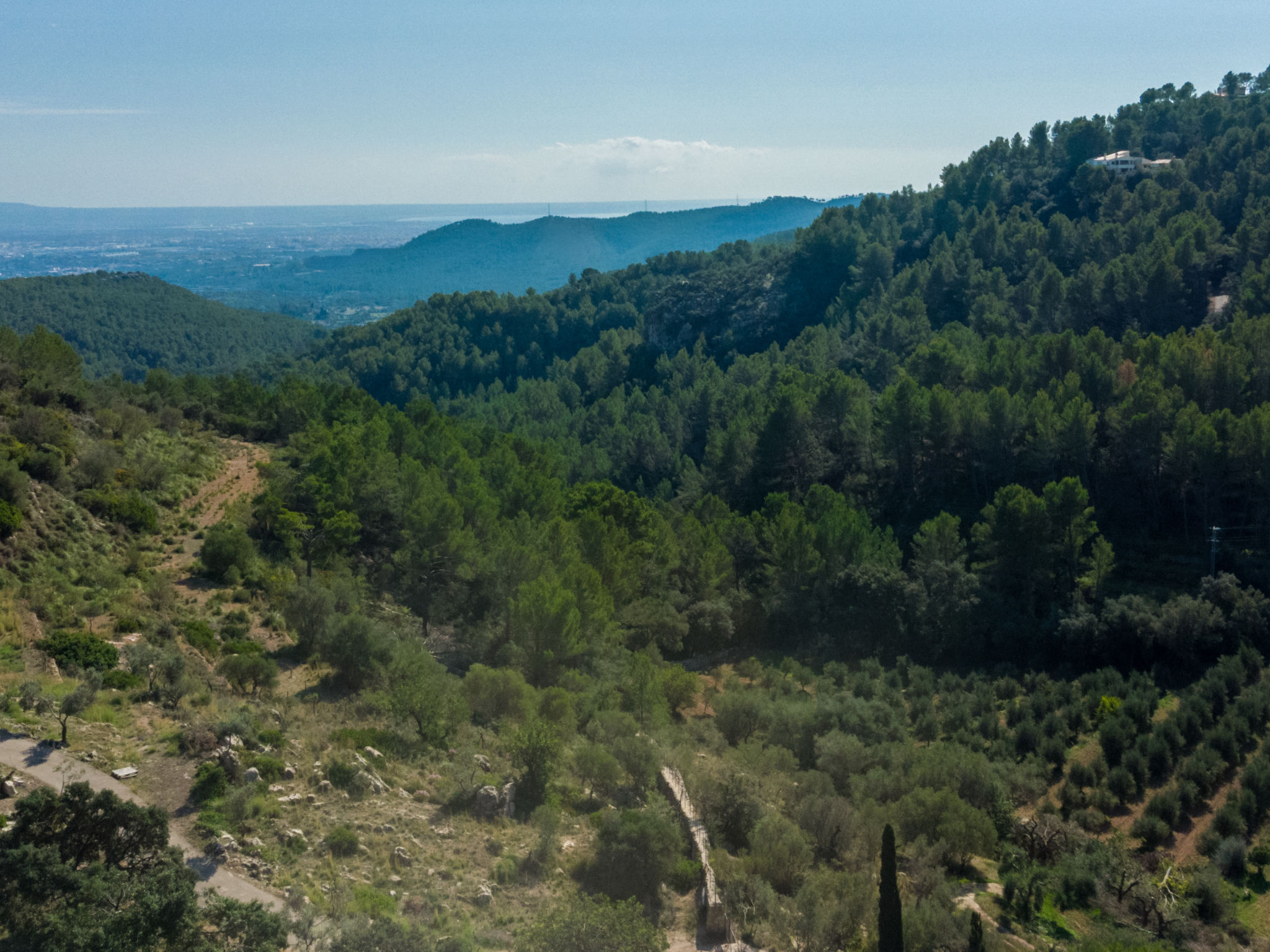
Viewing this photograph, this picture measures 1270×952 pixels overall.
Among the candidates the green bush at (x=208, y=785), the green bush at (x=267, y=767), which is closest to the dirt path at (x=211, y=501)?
the green bush at (x=267, y=767)

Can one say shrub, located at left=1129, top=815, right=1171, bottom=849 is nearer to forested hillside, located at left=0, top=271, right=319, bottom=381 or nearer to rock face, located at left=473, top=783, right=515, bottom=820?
rock face, located at left=473, top=783, right=515, bottom=820

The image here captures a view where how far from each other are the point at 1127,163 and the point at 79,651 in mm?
114806

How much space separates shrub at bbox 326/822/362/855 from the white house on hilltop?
109392 mm

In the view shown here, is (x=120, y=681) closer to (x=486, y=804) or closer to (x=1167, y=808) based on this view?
(x=486, y=804)

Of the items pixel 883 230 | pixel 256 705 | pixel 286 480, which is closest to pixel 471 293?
pixel 883 230

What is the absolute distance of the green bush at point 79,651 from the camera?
2169 centimetres

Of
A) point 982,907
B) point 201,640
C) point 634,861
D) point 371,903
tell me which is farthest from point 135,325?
point 982,907

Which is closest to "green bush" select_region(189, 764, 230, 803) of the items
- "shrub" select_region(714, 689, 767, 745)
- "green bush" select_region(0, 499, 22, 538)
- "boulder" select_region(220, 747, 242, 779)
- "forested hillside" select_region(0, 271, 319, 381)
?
"boulder" select_region(220, 747, 242, 779)

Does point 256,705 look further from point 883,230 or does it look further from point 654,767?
point 883,230

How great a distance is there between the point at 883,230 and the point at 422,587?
91.4m

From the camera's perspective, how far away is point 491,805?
2014cm

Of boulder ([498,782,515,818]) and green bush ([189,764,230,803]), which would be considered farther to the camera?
boulder ([498,782,515,818])

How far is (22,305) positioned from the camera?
161375 mm

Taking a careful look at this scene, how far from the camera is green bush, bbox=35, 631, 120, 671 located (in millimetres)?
21688
